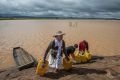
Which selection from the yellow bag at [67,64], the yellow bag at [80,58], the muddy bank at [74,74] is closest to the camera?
the muddy bank at [74,74]

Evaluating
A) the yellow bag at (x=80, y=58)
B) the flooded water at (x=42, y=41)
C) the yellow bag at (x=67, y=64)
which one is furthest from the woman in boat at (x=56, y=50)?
the flooded water at (x=42, y=41)

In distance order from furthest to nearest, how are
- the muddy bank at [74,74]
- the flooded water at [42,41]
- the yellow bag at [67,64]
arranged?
the flooded water at [42,41] → the yellow bag at [67,64] → the muddy bank at [74,74]

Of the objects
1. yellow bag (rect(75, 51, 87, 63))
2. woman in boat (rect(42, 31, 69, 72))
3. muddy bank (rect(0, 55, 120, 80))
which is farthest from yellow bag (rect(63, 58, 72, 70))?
yellow bag (rect(75, 51, 87, 63))

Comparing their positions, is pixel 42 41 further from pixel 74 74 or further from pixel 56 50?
pixel 74 74

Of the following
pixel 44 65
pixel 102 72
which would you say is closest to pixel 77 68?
pixel 102 72

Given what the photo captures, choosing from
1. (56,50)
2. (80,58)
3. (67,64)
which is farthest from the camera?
(80,58)

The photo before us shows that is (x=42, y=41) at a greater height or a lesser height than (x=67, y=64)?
lesser

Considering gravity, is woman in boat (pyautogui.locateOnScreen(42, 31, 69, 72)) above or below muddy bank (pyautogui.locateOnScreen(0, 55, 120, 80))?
above

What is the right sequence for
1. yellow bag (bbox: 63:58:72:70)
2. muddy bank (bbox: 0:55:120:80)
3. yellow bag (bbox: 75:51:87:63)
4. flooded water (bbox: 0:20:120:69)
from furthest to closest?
1. flooded water (bbox: 0:20:120:69)
2. yellow bag (bbox: 75:51:87:63)
3. yellow bag (bbox: 63:58:72:70)
4. muddy bank (bbox: 0:55:120:80)

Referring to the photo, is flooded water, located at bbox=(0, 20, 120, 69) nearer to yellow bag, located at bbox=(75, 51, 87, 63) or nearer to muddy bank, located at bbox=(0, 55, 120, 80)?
muddy bank, located at bbox=(0, 55, 120, 80)

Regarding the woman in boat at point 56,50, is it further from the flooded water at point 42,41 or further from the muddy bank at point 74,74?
the flooded water at point 42,41

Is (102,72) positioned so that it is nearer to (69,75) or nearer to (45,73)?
(69,75)

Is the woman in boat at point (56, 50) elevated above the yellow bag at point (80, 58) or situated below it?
above

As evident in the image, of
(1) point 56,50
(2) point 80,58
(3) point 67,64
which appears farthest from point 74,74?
(2) point 80,58
